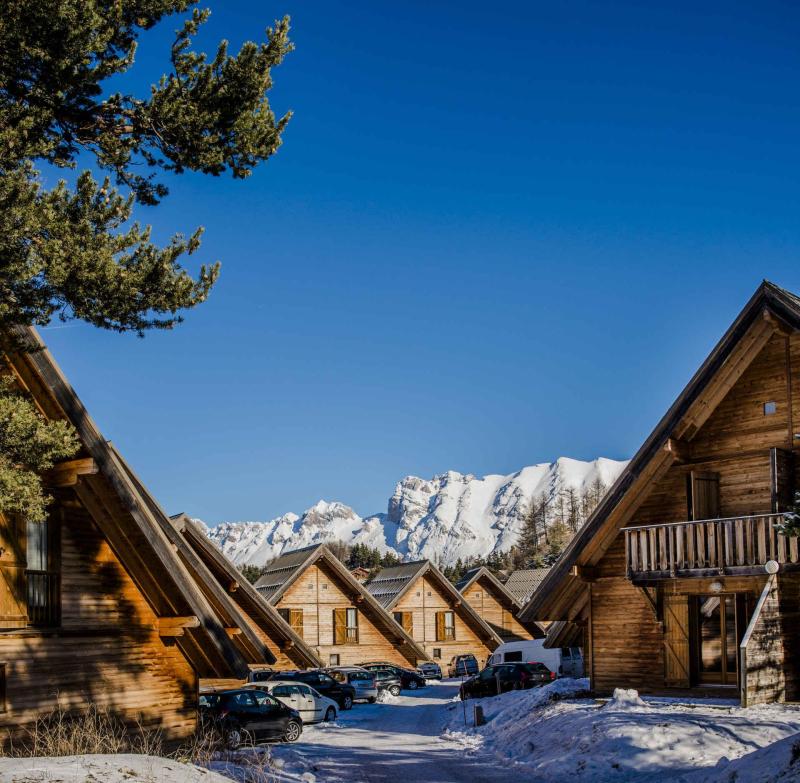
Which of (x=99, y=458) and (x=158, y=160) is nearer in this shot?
(x=158, y=160)

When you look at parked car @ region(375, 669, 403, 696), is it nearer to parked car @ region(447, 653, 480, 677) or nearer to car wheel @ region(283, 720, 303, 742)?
parked car @ region(447, 653, 480, 677)

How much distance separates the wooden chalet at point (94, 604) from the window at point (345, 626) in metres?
35.4

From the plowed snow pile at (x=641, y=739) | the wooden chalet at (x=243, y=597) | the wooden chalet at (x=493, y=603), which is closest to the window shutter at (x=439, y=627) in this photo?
the wooden chalet at (x=493, y=603)

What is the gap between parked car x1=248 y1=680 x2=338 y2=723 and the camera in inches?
1251

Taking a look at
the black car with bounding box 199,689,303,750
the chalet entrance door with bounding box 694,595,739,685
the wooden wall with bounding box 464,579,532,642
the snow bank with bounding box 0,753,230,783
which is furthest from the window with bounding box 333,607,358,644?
the snow bank with bounding box 0,753,230,783

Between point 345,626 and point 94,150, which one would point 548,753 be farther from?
point 345,626

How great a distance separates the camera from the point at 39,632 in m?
16.5

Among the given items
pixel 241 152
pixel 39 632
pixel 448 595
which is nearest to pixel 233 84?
pixel 241 152

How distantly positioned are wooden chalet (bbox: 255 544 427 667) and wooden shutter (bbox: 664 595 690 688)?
96.0 ft

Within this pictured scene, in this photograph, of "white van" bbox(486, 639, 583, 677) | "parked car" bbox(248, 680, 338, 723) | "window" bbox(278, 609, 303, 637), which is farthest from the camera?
"window" bbox(278, 609, 303, 637)

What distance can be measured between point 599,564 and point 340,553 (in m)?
150

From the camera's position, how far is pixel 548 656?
43969mm

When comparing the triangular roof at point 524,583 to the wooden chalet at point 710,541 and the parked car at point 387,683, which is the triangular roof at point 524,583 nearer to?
the parked car at point 387,683

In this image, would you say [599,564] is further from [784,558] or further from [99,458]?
[99,458]
